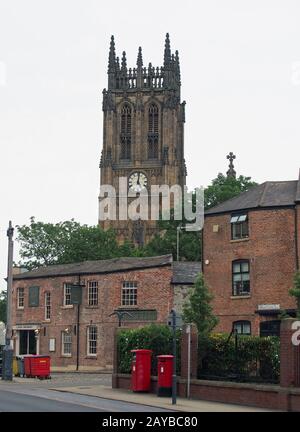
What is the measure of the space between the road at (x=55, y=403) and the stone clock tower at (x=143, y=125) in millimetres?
94985

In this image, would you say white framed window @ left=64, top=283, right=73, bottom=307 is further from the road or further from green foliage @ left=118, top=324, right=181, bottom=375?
the road

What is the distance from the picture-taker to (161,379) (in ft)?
93.1

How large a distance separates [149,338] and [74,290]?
22.2 metres

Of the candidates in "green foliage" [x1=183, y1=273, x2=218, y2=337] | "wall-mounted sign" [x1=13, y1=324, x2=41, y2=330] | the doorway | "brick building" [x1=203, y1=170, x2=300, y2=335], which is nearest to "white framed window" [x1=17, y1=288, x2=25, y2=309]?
"wall-mounted sign" [x1=13, y1=324, x2=41, y2=330]

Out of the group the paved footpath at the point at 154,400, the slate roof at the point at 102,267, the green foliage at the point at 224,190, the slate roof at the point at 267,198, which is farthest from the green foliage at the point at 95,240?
the paved footpath at the point at 154,400

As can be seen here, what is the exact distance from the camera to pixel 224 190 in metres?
79.4

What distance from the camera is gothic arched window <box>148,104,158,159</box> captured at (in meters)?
128

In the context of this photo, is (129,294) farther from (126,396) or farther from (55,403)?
(55,403)

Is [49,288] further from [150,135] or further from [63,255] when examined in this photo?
[150,135]

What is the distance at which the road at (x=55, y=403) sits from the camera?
22.8 m

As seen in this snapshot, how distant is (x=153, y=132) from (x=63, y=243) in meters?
45.0

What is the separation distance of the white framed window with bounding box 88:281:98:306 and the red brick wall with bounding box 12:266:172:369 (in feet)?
0.90

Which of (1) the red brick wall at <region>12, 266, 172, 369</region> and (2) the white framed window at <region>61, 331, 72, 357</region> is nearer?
(1) the red brick wall at <region>12, 266, 172, 369</region>
